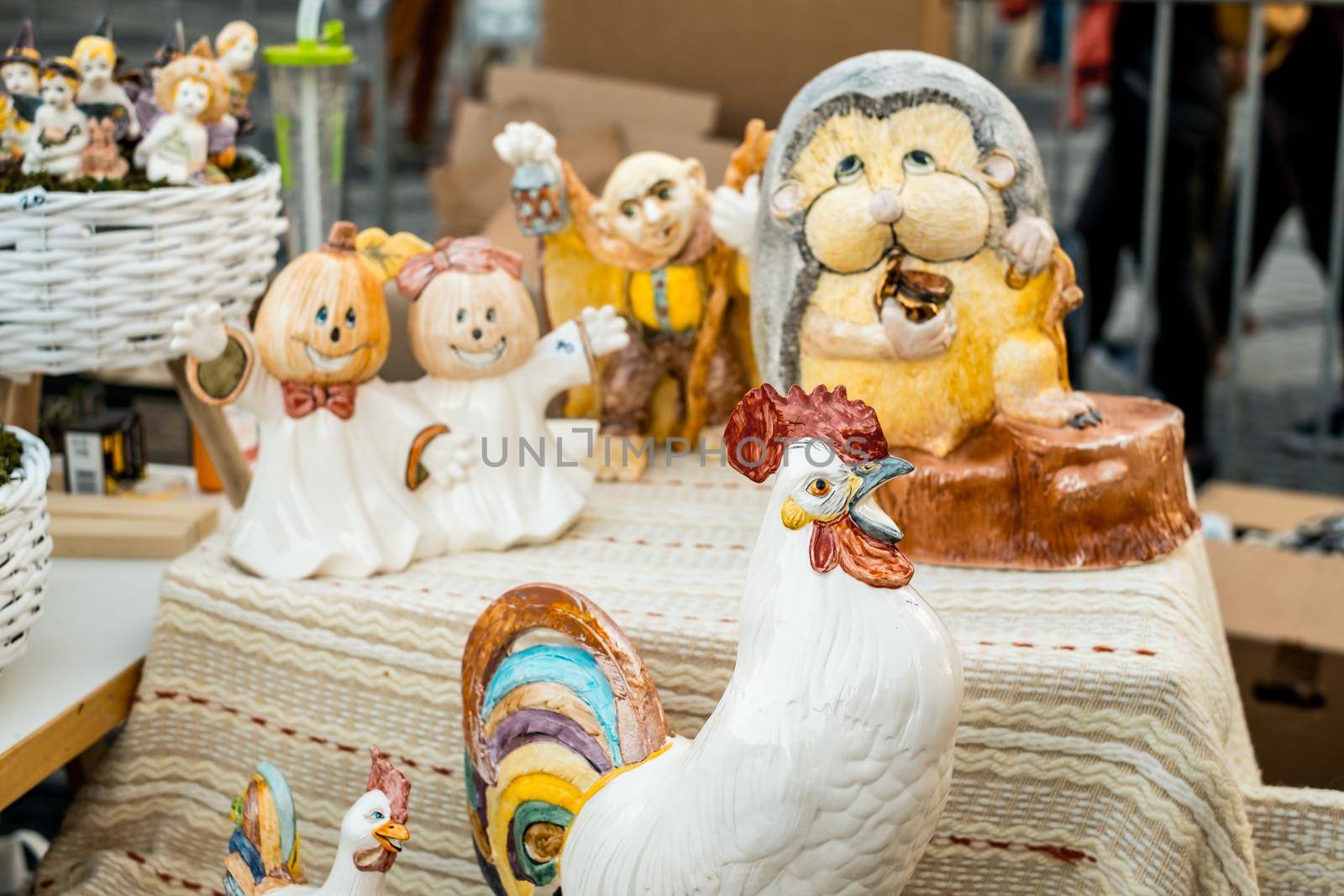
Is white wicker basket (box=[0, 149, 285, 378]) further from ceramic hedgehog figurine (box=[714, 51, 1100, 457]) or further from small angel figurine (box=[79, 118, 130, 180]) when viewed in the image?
ceramic hedgehog figurine (box=[714, 51, 1100, 457])

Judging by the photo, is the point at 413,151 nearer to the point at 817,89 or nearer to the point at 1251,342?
the point at 1251,342

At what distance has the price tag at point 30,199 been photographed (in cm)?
143

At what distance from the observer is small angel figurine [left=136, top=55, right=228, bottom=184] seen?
154cm

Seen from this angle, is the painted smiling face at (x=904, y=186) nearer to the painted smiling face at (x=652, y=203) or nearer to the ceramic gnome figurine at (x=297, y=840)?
the painted smiling face at (x=652, y=203)

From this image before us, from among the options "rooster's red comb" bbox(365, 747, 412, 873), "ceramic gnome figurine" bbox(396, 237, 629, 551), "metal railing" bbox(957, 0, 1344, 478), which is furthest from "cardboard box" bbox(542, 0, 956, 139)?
"rooster's red comb" bbox(365, 747, 412, 873)

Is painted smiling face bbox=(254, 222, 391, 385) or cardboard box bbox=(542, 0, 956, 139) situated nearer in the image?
painted smiling face bbox=(254, 222, 391, 385)

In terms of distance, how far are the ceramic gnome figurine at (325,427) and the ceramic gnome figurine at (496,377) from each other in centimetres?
3

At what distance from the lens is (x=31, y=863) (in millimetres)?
1868

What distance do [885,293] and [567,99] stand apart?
159 centimetres

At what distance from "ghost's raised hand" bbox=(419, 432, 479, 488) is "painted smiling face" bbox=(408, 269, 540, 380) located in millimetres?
64

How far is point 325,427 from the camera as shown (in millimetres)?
1448

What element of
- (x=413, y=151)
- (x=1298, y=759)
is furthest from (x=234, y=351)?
(x=413, y=151)

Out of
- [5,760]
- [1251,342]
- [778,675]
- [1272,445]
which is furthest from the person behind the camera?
[1251,342]

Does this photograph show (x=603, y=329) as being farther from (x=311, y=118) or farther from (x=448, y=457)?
(x=311, y=118)
